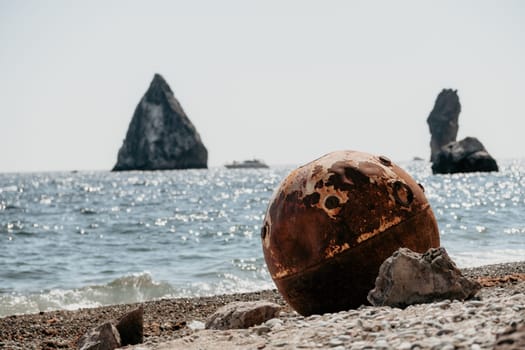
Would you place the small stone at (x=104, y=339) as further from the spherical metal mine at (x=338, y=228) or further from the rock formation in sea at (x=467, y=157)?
the rock formation in sea at (x=467, y=157)

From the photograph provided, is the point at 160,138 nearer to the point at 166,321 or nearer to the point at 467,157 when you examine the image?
the point at 467,157

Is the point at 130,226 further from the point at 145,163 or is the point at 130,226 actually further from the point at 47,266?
the point at 145,163

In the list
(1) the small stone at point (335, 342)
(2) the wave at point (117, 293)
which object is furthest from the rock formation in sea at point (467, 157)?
(1) the small stone at point (335, 342)

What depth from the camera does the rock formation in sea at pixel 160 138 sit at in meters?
129

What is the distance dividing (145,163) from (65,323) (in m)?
122

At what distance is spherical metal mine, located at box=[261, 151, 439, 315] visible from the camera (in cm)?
608

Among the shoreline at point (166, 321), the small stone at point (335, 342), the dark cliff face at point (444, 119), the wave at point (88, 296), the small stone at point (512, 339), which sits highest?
the dark cliff face at point (444, 119)

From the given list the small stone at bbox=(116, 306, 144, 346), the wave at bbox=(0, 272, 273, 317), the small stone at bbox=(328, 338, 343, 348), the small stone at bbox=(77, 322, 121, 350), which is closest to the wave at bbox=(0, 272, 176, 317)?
the wave at bbox=(0, 272, 273, 317)

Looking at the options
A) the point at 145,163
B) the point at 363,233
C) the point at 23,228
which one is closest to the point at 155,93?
the point at 145,163

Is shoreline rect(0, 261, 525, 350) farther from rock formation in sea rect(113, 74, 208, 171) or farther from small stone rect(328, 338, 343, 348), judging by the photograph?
rock formation in sea rect(113, 74, 208, 171)

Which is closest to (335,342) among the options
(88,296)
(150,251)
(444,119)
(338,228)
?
(338,228)

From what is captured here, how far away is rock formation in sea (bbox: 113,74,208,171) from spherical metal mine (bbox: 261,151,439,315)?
123 metres

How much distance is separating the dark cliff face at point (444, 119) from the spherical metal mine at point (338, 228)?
107m

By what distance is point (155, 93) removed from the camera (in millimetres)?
137750
